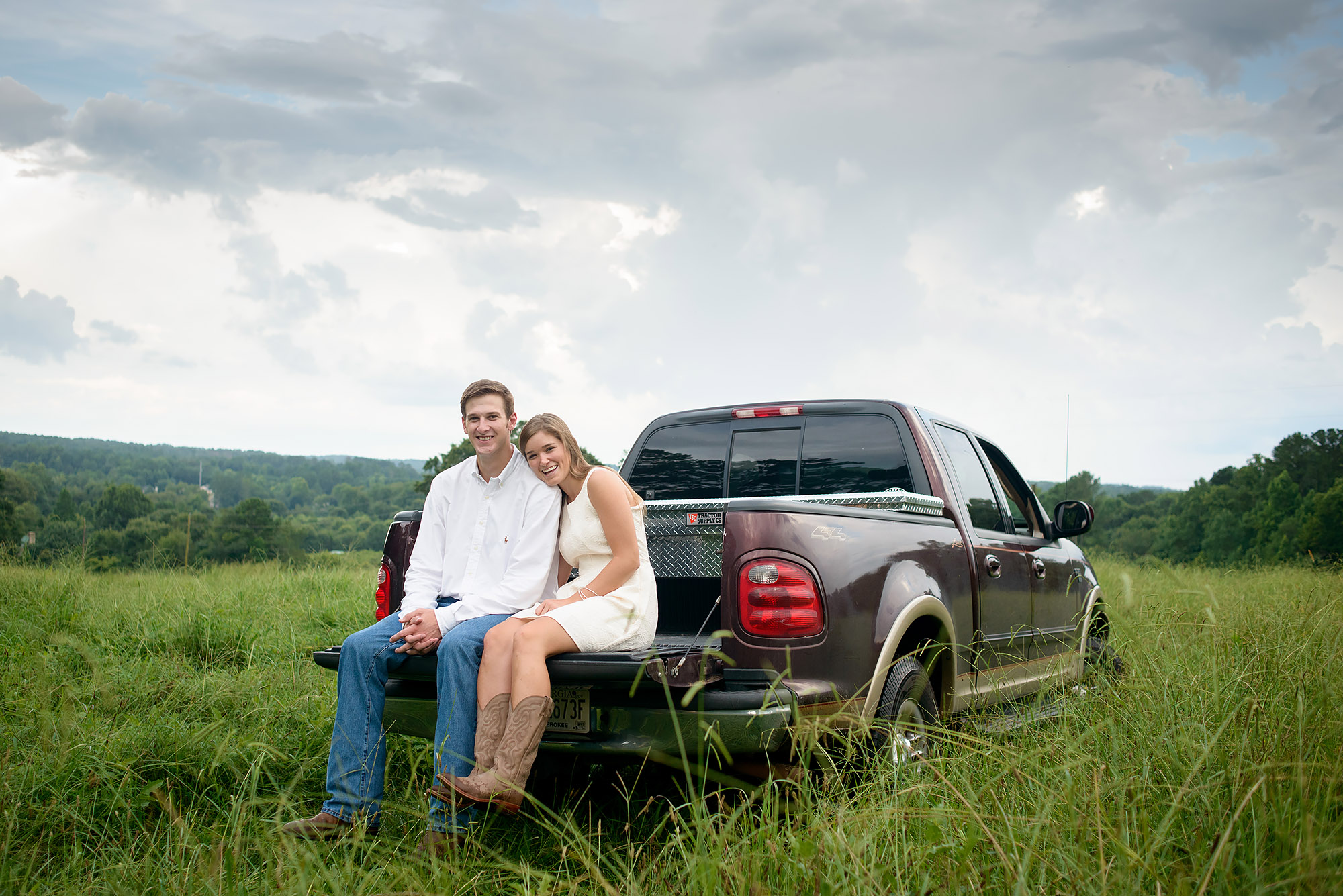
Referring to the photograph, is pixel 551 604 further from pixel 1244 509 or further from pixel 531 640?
pixel 1244 509

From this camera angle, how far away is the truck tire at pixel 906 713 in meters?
3.19

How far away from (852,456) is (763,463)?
0.46 meters

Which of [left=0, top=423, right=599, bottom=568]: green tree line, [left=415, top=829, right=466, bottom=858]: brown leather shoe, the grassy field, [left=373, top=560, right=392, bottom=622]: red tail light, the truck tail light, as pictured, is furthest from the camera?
[left=0, top=423, right=599, bottom=568]: green tree line

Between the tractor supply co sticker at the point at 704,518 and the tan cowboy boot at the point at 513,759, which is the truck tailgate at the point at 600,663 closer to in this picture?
the tan cowboy boot at the point at 513,759

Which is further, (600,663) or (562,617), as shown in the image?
(562,617)

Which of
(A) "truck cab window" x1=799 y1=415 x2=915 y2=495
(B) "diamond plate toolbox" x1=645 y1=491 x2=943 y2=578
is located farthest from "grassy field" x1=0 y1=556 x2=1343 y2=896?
(A) "truck cab window" x1=799 y1=415 x2=915 y2=495

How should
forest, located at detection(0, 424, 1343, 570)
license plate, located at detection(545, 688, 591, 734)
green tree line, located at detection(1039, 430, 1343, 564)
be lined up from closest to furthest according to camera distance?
license plate, located at detection(545, 688, 591, 734) < forest, located at detection(0, 424, 1343, 570) < green tree line, located at detection(1039, 430, 1343, 564)

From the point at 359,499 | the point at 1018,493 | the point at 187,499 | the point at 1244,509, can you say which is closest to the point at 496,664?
the point at 1018,493

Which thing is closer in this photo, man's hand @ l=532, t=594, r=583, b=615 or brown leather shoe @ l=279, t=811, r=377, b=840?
brown leather shoe @ l=279, t=811, r=377, b=840

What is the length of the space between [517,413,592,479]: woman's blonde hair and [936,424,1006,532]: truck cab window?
1.86 meters

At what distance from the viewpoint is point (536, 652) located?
314 cm

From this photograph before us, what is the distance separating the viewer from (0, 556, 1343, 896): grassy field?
6.97ft

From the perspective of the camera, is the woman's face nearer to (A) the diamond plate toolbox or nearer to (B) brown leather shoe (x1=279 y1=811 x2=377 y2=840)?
(A) the diamond plate toolbox

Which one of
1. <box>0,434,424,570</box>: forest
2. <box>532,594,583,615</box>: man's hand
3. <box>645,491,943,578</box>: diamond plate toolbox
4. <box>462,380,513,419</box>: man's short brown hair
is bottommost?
<box>0,434,424,570</box>: forest
